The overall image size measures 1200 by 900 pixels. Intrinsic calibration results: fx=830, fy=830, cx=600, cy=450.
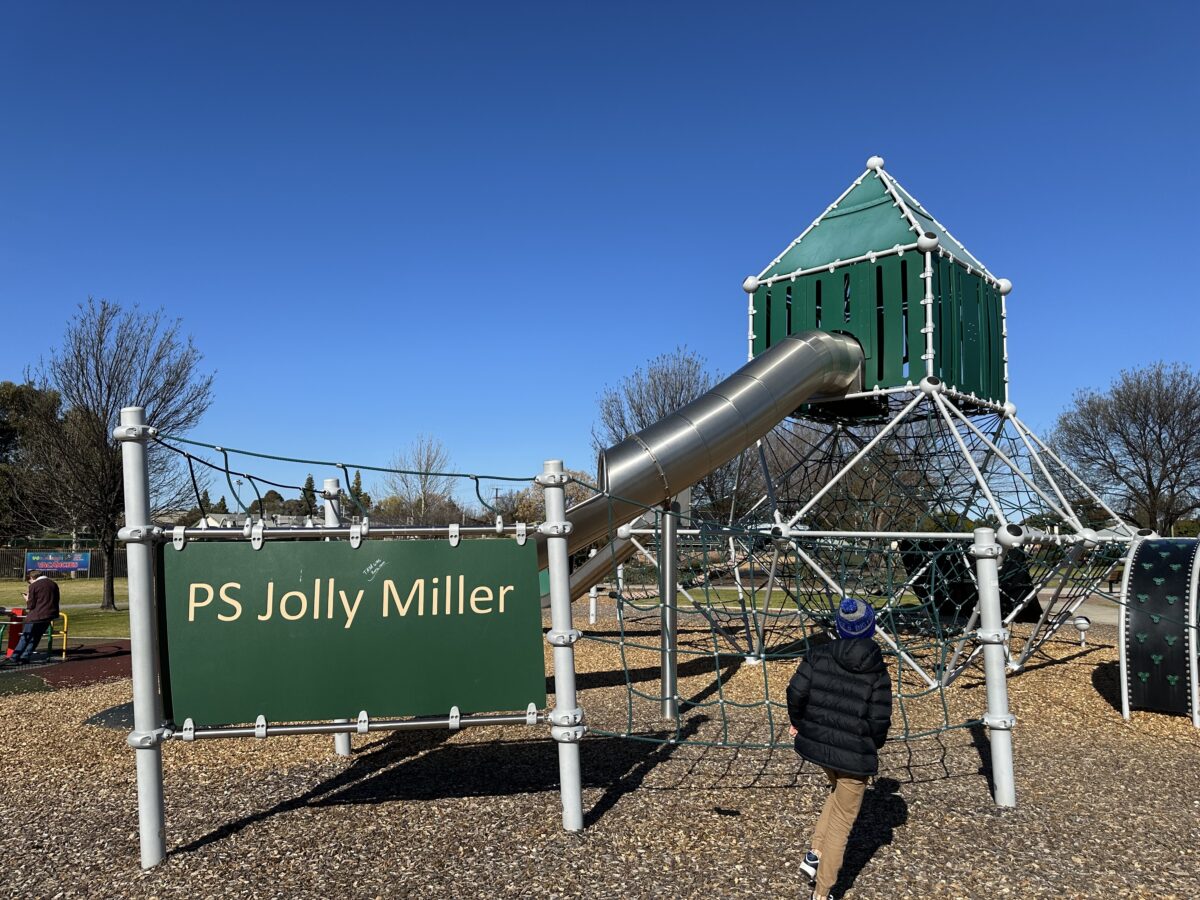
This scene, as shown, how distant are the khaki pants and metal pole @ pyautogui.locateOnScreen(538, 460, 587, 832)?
1406 millimetres

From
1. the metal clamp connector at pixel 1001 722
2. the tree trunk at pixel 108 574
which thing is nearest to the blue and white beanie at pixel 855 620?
the metal clamp connector at pixel 1001 722

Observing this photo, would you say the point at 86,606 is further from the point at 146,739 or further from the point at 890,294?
the point at 890,294

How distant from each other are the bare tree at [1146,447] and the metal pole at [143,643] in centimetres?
3629

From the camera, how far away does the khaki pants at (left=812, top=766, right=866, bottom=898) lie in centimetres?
364

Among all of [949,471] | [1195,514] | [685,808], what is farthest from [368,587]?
[1195,514]

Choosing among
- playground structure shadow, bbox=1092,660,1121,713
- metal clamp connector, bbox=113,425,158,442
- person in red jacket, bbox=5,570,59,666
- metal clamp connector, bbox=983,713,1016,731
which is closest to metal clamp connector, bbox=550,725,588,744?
metal clamp connector, bbox=983,713,1016,731

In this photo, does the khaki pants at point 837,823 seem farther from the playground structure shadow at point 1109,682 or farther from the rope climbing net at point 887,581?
the playground structure shadow at point 1109,682

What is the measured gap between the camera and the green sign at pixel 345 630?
4.46 metres

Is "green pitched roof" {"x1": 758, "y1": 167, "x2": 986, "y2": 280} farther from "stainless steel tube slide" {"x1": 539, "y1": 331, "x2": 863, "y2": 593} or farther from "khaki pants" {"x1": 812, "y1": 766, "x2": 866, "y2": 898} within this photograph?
"khaki pants" {"x1": 812, "y1": 766, "x2": 866, "y2": 898}

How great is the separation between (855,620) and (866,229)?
8297 mm

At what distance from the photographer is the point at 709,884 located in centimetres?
393

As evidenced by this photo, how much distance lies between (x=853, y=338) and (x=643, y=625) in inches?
282

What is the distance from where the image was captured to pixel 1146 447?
111 ft

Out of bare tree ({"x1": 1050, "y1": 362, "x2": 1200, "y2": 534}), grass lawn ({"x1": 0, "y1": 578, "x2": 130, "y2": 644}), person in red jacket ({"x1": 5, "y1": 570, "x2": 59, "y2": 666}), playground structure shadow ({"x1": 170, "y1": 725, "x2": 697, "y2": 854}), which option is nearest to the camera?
playground structure shadow ({"x1": 170, "y1": 725, "x2": 697, "y2": 854})
